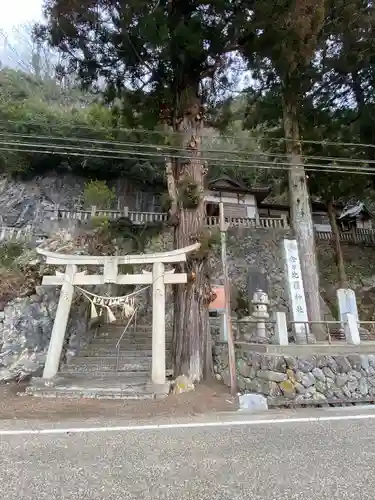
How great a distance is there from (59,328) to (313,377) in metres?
5.09

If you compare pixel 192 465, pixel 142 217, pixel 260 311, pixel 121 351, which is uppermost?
pixel 142 217

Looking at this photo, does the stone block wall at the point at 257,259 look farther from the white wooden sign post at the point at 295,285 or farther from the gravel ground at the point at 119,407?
the gravel ground at the point at 119,407

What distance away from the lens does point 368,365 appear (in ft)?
20.3

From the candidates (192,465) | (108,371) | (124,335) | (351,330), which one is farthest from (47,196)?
(192,465)

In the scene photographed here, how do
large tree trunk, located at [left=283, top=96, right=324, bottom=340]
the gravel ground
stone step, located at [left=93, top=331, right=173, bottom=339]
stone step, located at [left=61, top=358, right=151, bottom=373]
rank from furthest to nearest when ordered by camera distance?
stone step, located at [left=93, top=331, right=173, bottom=339]
large tree trunk, located at [left=283, top=96, right=324, bottom=340]
stone step, located at [left=61, top=358, right=151, bottom=373]
the gravel ground

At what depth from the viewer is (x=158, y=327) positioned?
6.25 meters

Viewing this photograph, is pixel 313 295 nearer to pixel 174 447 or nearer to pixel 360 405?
pixel 360 405

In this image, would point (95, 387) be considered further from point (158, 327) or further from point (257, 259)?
point (257, 259)

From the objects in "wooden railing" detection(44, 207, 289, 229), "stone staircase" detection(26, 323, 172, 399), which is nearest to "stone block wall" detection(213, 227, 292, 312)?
"wooden railing" detection(44, 207, 289, 229)

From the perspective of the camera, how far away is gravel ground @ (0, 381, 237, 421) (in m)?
4.54

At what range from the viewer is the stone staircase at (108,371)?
5.74m

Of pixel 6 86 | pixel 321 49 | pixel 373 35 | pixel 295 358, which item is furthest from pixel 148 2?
pixel 6 86

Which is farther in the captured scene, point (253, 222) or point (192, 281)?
point (253, 222)

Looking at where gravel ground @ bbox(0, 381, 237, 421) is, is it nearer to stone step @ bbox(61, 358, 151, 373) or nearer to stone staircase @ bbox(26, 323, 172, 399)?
stone staircase @ bbox(26, 323, 172, 399)
